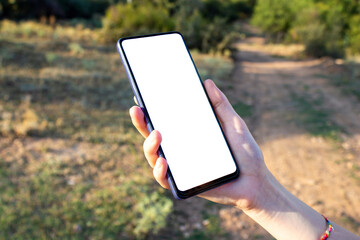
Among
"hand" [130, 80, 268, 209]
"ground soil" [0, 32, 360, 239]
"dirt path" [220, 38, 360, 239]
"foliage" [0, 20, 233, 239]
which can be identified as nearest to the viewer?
"hand" [130, 80, 268, 209]

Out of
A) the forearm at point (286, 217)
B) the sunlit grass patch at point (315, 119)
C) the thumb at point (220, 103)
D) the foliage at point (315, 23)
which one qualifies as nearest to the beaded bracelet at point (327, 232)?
the forearm at point (286, 217)

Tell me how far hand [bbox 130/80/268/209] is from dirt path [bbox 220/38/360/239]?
184 cm

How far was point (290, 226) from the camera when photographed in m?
1.44

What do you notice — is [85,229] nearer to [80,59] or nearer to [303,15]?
[80,59]

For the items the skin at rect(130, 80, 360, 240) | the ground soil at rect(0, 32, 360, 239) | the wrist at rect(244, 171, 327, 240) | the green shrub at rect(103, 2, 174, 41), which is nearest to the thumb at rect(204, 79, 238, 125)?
the skin at rect(130, 80, 360, 240)

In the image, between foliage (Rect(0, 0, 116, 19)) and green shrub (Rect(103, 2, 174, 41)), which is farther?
foliage (Rect(0, 0, 116, 19))

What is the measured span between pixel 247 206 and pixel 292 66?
44.0 feet

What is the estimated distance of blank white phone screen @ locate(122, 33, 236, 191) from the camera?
4.79 ft

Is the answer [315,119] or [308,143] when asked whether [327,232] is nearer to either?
[308,143]

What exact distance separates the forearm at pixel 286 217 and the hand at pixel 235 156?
2.1 inches

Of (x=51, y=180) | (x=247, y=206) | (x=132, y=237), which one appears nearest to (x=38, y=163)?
(x=51, y=180)

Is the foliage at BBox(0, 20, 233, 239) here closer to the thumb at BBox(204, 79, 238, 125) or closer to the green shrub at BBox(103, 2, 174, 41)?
the thumb at BBox(204, 79, 238, 125)

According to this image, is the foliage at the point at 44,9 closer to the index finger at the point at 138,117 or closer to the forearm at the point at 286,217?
the index finger at the point at 138,117

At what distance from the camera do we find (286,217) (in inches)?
58.3
